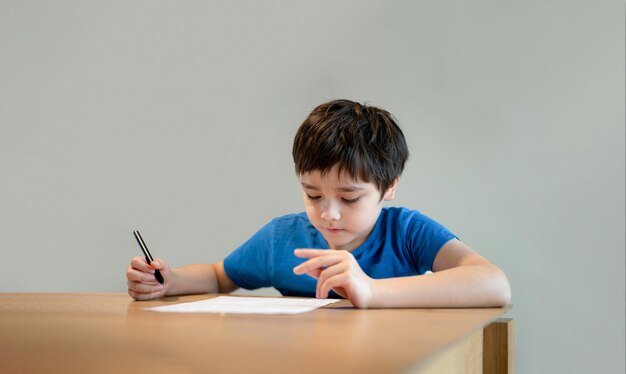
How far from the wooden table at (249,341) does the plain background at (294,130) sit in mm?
712

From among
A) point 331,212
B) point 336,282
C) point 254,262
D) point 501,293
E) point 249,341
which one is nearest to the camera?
point 249,341

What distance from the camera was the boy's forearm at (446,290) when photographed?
106cm

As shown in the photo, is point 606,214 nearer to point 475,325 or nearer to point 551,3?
point 551,3

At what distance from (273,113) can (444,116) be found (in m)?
0.45

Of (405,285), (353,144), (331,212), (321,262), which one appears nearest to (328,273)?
(321,262)

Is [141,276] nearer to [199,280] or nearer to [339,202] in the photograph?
[199,280]

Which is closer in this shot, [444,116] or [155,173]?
[444,116]

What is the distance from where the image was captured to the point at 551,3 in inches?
67.4

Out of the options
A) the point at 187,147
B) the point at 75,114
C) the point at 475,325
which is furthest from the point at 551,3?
the point at 75,114

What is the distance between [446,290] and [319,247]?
1.31ft

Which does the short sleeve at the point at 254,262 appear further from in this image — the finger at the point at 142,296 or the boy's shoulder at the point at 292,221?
the finger at the point at 142,296

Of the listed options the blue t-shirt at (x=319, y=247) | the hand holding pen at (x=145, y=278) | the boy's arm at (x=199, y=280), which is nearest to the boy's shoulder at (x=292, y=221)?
the blue t-shirt at (x=319, y=247)

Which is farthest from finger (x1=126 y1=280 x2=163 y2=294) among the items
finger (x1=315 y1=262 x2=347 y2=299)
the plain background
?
the plain background

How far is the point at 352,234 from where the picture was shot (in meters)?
1.33
